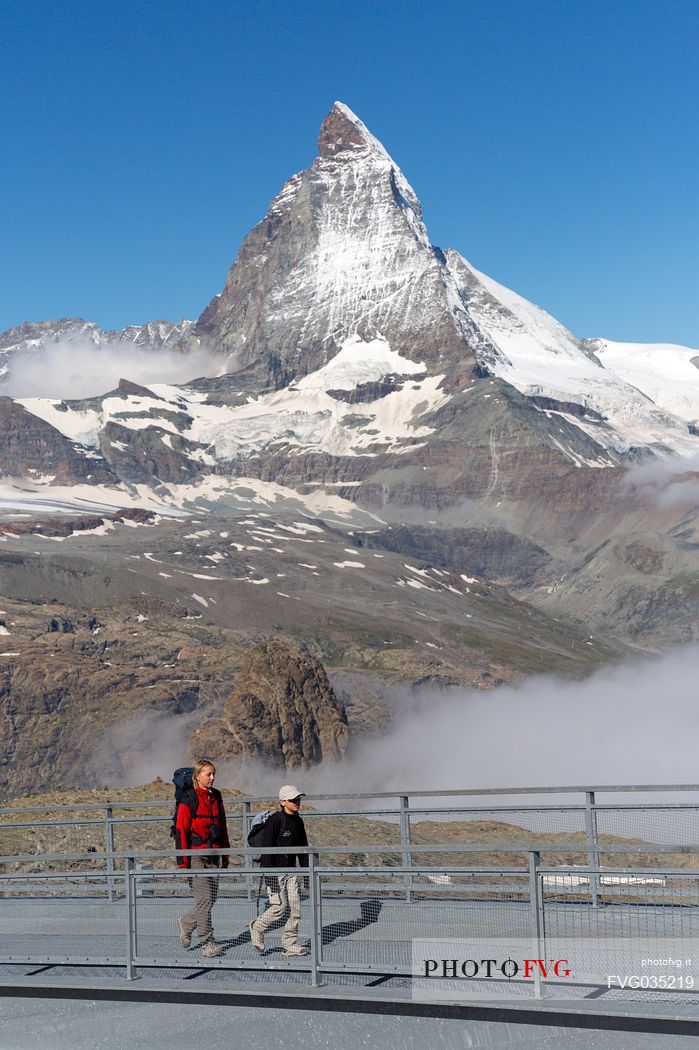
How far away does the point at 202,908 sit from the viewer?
18.9 meters

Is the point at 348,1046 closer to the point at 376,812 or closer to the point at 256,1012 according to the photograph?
the point at 256,1012

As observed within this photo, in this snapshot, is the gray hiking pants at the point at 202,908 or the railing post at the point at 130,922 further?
the gray hiking pants at the point at 202,908

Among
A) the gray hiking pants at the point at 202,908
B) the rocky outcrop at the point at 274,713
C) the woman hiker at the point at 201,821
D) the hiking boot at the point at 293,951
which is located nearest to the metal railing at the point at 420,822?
the gray hiking pants at the point at 202,908

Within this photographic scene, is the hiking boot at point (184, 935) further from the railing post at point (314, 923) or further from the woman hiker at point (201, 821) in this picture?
the railing post at point (314, 923)

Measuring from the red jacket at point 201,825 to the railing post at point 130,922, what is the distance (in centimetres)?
197

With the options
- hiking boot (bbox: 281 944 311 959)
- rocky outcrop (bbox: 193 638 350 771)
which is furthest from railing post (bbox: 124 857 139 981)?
rocky outcrop (bbox: 193 638 350 771)

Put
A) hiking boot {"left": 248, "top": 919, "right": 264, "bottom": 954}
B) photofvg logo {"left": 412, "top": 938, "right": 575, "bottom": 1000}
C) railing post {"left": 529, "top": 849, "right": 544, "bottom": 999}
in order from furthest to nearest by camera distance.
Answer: hiking boot {"left": 248, "top": 919, "right": 264, "bottom": 954} → photofvg logo {"left": 412, "top": 938, "right": 575, "bottom": 1000} → railing post {"left": 529, "top": 849, "right": 544, "bottom": 999}

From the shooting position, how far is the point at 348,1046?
15648 millimetres

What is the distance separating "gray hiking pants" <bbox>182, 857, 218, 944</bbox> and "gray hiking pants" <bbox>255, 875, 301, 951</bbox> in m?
0.83

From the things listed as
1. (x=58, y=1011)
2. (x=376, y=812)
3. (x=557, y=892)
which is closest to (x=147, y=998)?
(x=58, y=1011)

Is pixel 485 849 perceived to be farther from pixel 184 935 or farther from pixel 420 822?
pixel 420 822

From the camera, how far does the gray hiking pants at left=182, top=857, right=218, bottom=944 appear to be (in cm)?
1880

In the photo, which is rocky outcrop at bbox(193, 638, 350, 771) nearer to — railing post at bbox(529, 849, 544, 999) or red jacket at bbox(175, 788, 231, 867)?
red jacket at bbox(175, 788, 231, 867)

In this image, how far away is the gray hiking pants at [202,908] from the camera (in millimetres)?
18797
